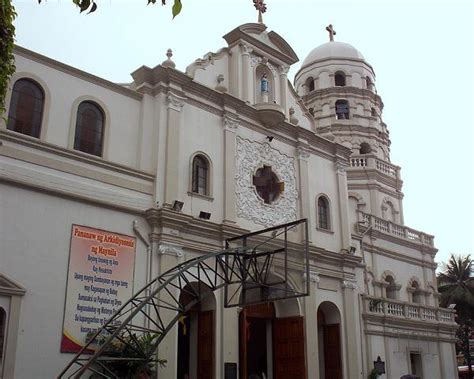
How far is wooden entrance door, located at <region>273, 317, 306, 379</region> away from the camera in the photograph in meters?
21.2

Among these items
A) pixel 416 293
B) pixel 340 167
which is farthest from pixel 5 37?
pixel 416 293

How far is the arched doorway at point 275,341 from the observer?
21.3m

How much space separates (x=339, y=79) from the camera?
37.9m

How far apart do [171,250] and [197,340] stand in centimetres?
346

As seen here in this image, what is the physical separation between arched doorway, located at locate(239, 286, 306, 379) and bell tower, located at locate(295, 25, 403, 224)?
436 inches

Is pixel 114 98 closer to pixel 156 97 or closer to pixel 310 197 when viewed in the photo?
pixel 156 97

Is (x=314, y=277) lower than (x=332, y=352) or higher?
higher

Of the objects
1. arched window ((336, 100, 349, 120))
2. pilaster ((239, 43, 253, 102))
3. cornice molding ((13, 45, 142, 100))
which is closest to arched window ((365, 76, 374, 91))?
arched window ((336, 100, 349, 120))

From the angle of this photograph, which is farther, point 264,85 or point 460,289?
point 460,289

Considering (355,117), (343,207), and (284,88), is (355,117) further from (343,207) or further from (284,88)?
(284,88)

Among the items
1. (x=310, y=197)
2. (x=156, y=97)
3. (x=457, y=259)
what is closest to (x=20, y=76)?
(x=156, y=97)

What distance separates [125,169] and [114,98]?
2.56m

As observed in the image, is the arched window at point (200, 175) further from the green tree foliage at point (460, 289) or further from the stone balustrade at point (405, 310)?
the green tree foliage at point (460, 289)

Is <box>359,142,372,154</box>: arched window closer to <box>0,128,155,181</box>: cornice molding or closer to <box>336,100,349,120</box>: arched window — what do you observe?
<box>336,100,349,120</box>: arched window
